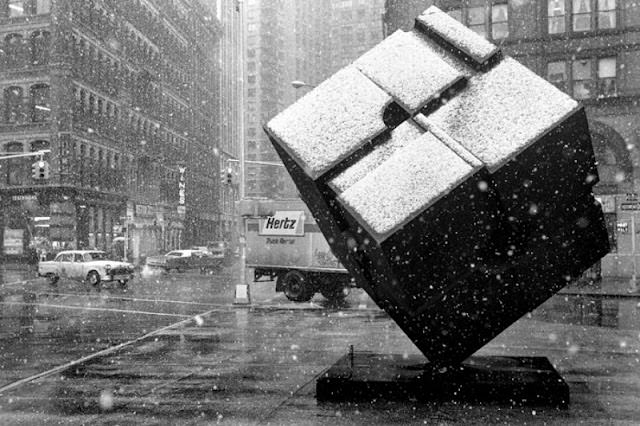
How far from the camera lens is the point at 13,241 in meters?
53.2

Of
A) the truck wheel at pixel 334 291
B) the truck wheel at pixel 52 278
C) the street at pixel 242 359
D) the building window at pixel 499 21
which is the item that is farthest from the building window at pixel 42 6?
the truck wheel at pixel 334 291

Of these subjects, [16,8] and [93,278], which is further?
[16,8]

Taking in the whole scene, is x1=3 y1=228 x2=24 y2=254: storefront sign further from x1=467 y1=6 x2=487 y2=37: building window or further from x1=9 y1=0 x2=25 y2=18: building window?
x1=467 y1=6 x2=487 y2=37: building window

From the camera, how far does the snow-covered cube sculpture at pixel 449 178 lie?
6.33 meters

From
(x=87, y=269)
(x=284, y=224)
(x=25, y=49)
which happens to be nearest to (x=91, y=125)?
(x=25, y=49)

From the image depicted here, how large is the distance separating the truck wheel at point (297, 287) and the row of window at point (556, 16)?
2027 centimetres

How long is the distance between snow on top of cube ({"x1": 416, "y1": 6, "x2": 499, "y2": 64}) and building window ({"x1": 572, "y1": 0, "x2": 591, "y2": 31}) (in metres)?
32.1

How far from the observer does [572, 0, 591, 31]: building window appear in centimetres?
3606

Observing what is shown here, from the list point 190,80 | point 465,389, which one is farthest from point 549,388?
point 190,80

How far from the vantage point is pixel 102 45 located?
56312 millimetres

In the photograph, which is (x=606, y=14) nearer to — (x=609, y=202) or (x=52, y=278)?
(x=609, y=202)

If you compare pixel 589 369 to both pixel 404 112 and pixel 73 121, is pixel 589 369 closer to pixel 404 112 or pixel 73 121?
pixel 404 112

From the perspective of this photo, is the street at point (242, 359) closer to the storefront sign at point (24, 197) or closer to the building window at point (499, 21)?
the building window at point (499, 21)

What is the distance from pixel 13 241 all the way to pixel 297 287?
123 feet
